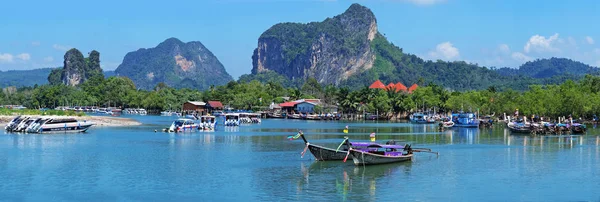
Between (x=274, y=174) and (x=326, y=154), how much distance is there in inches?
227

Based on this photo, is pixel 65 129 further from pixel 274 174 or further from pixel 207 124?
pixel 274 174

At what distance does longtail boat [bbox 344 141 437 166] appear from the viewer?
40969 mm

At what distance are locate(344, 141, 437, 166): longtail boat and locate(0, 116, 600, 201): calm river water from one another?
483 millimetres

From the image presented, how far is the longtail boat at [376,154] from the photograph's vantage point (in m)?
41.0

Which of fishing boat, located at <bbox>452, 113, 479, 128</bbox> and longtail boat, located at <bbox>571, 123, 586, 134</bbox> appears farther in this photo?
fishing boat, located at <bbox>452, 113, 479, 128</bbox>

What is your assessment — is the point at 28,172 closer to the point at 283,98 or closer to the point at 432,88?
the point at 432,88

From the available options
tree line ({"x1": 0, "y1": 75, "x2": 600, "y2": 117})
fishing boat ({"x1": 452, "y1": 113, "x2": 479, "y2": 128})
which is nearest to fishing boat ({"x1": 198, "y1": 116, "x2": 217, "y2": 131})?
fishing boat ({"x1": 452, "y1": 113, "x2": 479, "y2": 128})

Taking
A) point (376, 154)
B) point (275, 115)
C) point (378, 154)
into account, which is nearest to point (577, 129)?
point (378, 154)

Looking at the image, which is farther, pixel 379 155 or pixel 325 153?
pixel 325 153

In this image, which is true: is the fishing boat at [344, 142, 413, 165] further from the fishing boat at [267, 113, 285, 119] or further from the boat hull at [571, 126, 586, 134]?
the fishing boat at [267, 113, 285, 119]

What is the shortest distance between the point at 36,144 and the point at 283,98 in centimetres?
12880

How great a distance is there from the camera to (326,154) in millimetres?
43406

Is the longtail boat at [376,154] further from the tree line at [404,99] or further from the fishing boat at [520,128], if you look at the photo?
the tree line at [404,99]

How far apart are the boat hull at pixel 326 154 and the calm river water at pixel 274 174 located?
0.74m
